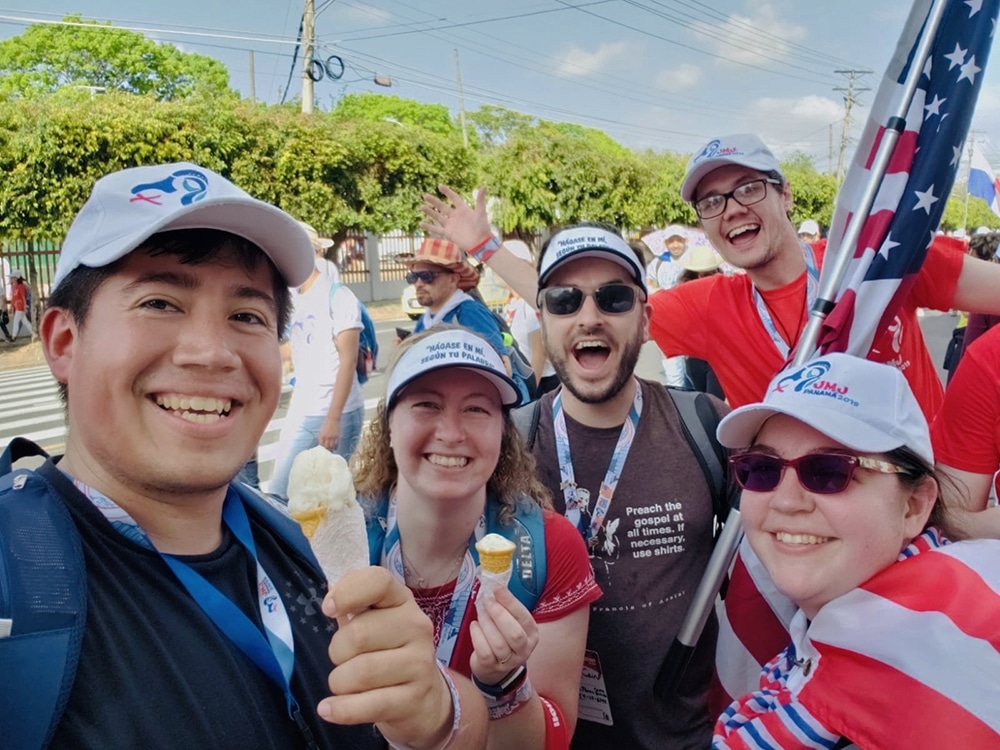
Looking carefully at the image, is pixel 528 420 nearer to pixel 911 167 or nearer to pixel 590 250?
pixel 590 250

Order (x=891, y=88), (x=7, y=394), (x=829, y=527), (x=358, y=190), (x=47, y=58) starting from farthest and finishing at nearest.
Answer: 1. (x=47, y=58)
2. (x=358, y=190)
3. (x=7, y=394)
4. (x=891, y=88)
5. (x=829, y=527)

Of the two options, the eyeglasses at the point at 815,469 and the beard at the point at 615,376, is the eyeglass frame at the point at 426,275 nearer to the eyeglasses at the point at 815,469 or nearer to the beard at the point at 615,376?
the beard at the point at 615,376

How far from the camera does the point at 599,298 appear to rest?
2.61m

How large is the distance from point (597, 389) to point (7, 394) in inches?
578

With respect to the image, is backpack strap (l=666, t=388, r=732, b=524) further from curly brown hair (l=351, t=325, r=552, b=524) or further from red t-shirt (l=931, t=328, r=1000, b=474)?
red t-shirt (l=931, t=328, r=1000, b=474)

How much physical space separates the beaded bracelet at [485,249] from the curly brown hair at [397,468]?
1.38 m

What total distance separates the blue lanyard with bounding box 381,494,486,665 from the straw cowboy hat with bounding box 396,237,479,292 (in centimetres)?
356

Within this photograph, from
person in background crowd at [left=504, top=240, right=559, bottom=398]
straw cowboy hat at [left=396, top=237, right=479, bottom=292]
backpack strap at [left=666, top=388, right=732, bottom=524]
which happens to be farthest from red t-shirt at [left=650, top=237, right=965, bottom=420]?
person in background crowd at [left=504, top=240, right=559, bottom=398]

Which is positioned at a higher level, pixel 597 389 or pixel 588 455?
pixel 597 389

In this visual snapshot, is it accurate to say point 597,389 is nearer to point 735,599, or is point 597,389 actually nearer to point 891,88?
point 735,599

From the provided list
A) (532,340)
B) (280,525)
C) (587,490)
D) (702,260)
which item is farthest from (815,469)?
(702,260)

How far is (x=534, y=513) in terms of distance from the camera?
215cm

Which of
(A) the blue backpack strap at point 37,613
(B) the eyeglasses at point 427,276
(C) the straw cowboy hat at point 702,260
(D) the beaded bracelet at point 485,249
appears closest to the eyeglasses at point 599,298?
→ (D) the beaded bracelet at point 485,249

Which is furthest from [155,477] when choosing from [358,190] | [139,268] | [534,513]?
[358,190]
